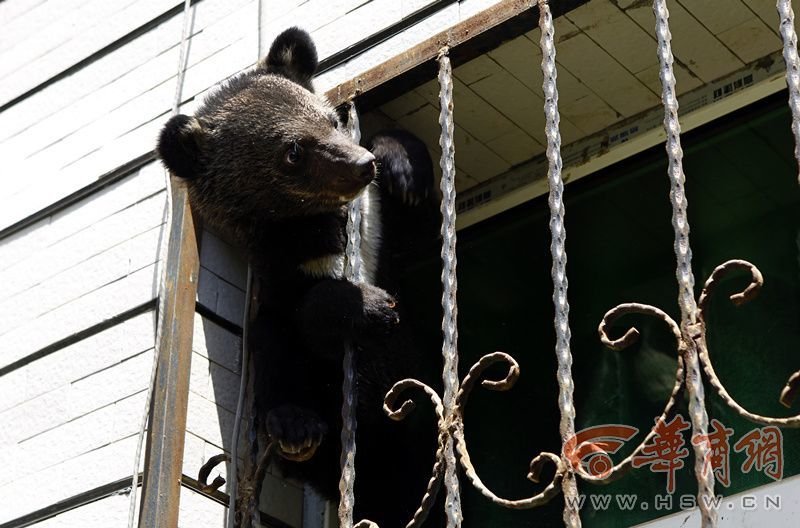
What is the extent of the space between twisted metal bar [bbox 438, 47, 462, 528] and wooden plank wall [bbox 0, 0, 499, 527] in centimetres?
38

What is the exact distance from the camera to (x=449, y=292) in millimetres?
3588

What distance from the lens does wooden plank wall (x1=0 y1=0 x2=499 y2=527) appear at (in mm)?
4289

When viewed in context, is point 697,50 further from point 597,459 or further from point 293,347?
point 293,347

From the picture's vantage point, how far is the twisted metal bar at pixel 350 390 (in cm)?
358

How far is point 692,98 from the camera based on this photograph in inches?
175

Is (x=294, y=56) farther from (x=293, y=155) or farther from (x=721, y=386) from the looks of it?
(x=721, y=386)

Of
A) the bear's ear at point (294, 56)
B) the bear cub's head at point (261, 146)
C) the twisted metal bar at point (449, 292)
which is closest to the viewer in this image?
the twisted metal bar at point (449, 292)

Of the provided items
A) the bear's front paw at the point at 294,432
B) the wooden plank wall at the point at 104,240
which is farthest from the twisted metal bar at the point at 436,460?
the wooden plank wall at the point at 104,240

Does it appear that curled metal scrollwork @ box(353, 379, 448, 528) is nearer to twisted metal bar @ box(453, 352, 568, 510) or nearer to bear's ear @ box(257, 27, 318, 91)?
twisted metal bar @ box(453, 352, 568, 510)

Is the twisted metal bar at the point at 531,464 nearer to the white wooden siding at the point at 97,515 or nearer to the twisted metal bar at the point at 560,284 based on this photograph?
the twisted metal bar at the point at 560,284

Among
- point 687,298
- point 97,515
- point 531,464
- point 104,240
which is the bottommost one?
point 531,464

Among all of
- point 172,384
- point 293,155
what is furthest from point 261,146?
point 172,384

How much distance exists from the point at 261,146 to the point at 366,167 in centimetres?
60

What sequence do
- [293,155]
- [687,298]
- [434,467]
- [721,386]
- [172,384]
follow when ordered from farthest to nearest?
[293,155], [172,384], [434,467], [687,298], [721,386]
